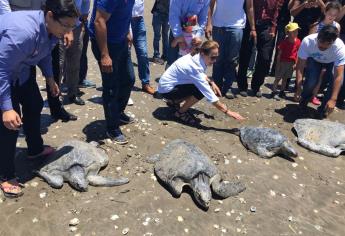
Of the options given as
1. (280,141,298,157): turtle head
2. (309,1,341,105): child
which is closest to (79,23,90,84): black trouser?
(280,141,298,157): turtle head

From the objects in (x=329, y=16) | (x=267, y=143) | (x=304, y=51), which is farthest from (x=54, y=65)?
(x=329, y=16)

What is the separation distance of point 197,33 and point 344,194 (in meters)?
2.64

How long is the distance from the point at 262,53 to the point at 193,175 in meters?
2.83

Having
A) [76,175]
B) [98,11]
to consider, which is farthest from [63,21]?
[76,175]

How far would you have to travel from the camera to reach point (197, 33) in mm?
5086

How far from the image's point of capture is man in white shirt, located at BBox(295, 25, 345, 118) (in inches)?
190

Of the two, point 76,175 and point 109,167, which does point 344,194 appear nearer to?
point 109,167

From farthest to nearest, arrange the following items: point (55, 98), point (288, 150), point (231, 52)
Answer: point (231, 52) → point (55, 98) → point (288, 150)

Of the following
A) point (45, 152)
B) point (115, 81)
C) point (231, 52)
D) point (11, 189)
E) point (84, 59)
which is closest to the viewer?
point (11, 189)

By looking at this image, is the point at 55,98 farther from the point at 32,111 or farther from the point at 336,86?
the point at 336,86

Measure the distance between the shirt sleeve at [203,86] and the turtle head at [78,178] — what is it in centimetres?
168

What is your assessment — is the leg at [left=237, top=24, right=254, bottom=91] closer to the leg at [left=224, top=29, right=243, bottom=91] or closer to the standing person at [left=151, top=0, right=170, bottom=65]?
the leg at [left=224, top=29, right=243, bottom=91]

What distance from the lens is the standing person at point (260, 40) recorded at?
5.45m

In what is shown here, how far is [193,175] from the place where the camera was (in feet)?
11.4
